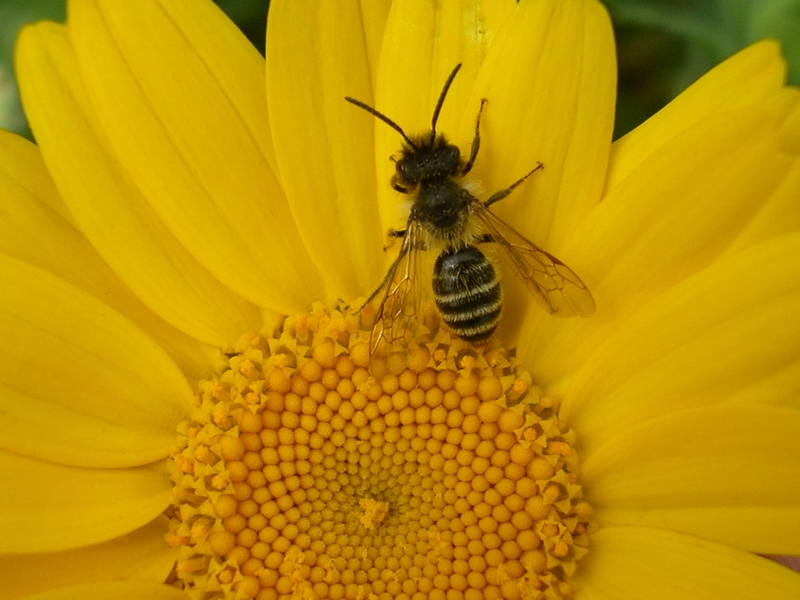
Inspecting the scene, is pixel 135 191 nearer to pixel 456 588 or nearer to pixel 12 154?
pixel 12 154

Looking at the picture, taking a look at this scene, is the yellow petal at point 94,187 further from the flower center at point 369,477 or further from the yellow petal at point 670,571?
the yellow petal at point 670,571

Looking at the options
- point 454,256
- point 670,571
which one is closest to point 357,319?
point 454,256

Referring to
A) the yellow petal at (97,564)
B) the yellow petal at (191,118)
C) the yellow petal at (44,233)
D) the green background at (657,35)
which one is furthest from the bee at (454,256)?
the green background at (657,35)

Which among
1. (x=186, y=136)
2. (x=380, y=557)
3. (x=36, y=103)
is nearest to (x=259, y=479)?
(x=380, y=557)

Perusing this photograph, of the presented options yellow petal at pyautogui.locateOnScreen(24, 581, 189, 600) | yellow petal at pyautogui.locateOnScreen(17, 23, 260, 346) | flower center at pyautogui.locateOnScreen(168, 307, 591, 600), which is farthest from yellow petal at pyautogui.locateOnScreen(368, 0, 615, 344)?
yellow petal at pyautogui.locateOnScreen(24, 581, 189, 600)

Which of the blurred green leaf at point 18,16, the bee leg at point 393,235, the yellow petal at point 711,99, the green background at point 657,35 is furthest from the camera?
the blurred green leaf at point 18,16

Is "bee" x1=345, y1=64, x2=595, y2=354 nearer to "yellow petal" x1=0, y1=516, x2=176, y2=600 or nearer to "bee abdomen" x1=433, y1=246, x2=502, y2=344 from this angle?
"bee abdomen" x1=433, y1=246, x2=502, y2=344

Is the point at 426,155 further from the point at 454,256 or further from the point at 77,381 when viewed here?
the point at 77,381
